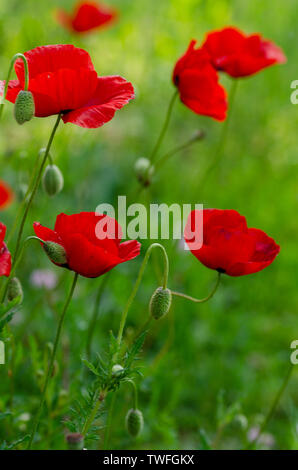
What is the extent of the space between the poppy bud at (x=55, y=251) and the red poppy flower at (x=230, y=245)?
0.58 feet

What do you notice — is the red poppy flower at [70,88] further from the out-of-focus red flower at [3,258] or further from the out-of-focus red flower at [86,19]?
the out-of-focus red flower at [86,19]

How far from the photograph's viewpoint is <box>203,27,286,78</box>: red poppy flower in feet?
3.95

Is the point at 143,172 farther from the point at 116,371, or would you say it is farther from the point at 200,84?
the point at 116,371

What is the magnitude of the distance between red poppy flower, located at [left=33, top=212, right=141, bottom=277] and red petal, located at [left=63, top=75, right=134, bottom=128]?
0.39ft

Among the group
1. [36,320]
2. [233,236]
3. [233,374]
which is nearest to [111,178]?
[36,320]

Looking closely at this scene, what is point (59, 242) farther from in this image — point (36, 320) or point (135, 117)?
point (135, 117)

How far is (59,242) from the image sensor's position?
2.76 ft

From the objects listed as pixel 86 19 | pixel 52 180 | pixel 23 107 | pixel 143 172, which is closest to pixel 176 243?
pixel 143 172

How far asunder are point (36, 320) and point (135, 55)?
156 centimetres

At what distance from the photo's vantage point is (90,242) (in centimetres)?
81

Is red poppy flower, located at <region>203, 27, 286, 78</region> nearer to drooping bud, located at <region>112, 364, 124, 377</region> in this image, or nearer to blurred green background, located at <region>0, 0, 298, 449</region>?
blurred green background, located at <region>0, 0, 298, 449</region>

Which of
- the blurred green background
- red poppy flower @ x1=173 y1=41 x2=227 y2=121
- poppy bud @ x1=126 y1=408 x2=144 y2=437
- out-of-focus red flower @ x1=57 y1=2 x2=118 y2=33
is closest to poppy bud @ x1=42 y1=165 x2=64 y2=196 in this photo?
the blurred green background

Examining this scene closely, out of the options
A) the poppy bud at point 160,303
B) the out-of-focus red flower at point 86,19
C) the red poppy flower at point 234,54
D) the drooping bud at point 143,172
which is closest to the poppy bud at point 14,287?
the poppy bud at point 160,303

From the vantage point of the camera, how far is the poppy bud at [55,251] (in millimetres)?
786
